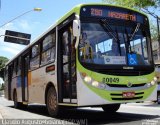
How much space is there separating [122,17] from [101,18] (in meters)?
0.77

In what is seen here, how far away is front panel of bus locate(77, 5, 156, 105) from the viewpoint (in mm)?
10461

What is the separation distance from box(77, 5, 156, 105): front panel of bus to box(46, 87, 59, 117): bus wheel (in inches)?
92.1

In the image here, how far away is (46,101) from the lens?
44.6ft

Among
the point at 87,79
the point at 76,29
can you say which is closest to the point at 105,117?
the point at 87,79

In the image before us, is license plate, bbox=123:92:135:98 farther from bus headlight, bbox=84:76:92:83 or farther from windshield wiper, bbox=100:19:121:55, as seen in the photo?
windshield wiper, bbox=100:19:121:55

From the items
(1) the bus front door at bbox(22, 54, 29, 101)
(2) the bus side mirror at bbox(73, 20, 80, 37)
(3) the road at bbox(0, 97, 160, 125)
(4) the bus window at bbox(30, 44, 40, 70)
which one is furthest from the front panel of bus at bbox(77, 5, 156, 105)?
(1) the bus front door at bbox(22, 54, 29, 101)

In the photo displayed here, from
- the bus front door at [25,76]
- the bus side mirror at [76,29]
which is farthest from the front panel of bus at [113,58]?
the bus front door at [25,76]

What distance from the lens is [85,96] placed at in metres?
10.4

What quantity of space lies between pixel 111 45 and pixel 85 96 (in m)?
1.73

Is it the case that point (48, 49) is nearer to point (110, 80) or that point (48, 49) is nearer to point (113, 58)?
point (113, 58)

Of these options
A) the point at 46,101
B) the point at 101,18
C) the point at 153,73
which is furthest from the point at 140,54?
the point at 46,101

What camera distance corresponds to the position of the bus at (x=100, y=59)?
34.3 ft

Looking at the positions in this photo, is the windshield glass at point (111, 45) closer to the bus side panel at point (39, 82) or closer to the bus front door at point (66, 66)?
the bus front door at point (66, 66)

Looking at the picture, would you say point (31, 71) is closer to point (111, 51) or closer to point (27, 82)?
point (27, 82)
